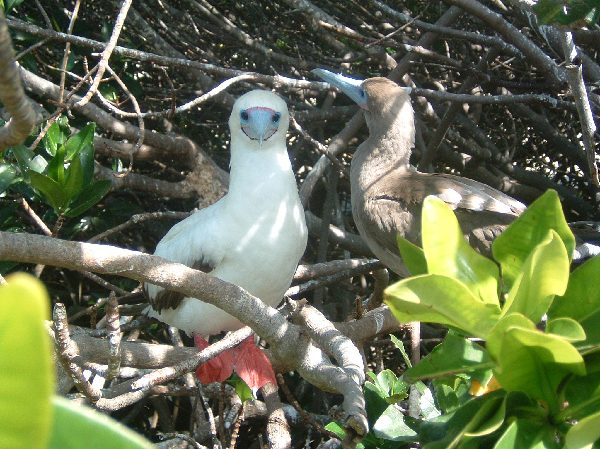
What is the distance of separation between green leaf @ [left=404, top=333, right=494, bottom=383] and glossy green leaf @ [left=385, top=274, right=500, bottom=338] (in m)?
0.10

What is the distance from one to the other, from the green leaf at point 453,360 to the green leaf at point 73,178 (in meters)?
2.38

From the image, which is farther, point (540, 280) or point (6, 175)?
point (6, 175)

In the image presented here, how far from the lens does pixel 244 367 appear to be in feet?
11.1

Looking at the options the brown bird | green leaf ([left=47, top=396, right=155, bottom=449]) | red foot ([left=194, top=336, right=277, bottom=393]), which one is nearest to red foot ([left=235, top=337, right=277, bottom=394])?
red foot ([left=194, top=336, right=277, bottom=393])

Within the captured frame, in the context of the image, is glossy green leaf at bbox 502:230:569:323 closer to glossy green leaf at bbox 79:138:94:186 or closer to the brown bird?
the brown bird

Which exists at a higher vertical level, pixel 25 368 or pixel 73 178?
pixel 25 368

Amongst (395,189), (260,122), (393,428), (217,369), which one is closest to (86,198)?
(260,122)

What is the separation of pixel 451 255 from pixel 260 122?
7.98ft

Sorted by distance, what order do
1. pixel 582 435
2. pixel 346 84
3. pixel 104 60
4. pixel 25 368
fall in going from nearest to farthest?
pixel 25 368 → pixel 582 435 → pixel 104 60 → pixel 346 84

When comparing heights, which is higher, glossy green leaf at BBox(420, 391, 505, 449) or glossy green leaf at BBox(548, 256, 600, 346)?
glossy green leaf at BBox(548, 256, 600, 346)

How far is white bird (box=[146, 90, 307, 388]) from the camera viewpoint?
369 cm

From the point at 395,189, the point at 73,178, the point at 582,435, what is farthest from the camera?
the point at 395,189

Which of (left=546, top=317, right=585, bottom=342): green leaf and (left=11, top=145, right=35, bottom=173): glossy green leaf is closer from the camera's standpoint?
(left=546, top=317, right=585, bottom=342): green leaf

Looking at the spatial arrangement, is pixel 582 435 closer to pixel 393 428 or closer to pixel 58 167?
pixel 393 428
